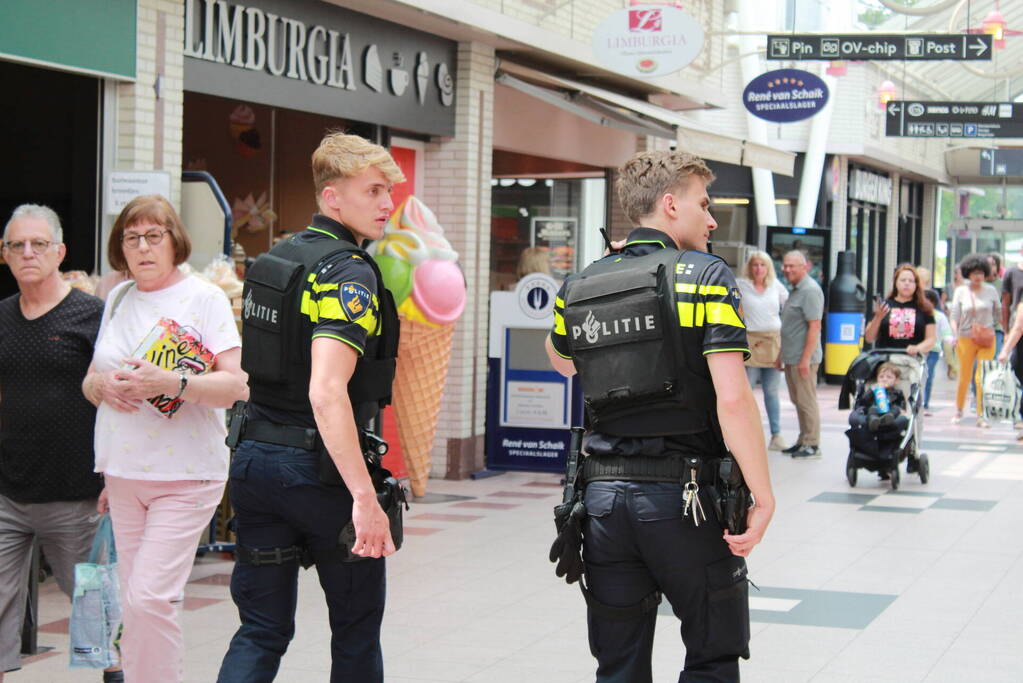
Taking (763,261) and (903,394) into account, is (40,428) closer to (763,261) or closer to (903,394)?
(903,394)

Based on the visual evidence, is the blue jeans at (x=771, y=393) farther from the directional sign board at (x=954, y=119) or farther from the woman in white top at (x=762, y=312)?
the directional sign board at (x=954, y=119)

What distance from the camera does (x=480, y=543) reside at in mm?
9062

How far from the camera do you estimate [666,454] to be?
154 inches

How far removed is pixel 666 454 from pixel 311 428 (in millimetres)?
958

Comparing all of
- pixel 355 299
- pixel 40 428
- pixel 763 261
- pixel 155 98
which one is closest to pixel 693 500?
pixel 355 299

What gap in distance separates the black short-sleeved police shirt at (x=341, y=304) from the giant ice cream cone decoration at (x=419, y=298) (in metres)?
5.64

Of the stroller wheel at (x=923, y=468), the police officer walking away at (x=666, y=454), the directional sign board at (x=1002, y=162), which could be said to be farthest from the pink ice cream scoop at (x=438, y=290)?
the directional sign board at (x=1002, y=162)

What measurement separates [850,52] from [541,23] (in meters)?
4.67

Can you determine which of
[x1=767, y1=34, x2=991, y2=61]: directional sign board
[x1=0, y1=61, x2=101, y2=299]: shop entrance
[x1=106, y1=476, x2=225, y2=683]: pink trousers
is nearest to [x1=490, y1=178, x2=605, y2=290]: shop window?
[x1=767, y1=34, x2=991, y2=61]: directional sign board

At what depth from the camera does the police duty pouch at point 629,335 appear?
12.8 feet

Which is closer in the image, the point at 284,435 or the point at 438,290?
the point at 284,435

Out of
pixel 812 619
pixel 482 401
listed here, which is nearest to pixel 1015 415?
pixel 482 401

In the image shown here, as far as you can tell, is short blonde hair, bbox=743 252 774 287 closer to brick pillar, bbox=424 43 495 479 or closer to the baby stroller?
the baby stroller

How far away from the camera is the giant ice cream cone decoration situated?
389 inches
